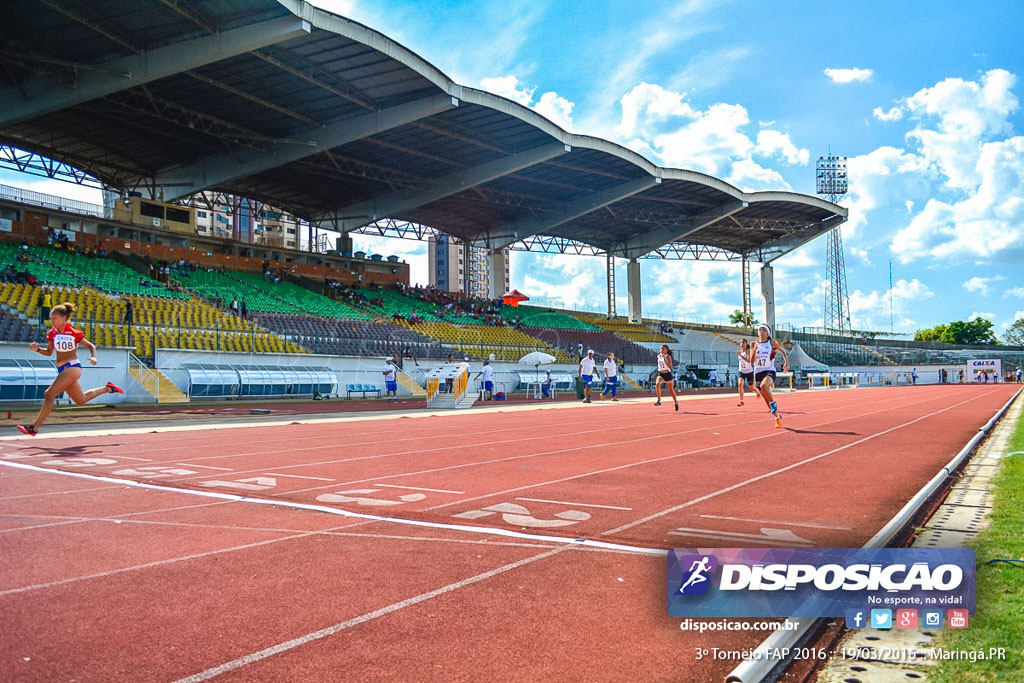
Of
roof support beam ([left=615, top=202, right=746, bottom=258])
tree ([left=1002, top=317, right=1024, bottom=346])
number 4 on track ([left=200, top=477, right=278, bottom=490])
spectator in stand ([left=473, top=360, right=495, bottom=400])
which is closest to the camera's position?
number 4 on track ([left=200, top=477, right=278, bottom=490])

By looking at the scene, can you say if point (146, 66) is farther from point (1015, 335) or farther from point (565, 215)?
point (1015, 335)

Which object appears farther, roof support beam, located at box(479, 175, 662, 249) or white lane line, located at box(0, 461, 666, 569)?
roof support beam, located at box(479, 175, 662, 249)

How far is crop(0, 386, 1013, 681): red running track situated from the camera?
10.3 ft

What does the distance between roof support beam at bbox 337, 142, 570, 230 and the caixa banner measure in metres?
40.3

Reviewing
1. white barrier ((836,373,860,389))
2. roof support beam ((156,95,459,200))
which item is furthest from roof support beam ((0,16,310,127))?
white barrier ((836,373,860,389))

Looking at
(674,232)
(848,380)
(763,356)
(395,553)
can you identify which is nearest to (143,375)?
(763,356)

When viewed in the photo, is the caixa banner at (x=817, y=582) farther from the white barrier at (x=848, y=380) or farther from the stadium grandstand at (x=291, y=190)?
the white barrier at (x=848, y=380)

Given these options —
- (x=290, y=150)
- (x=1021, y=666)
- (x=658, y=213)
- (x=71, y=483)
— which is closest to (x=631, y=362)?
(x=658, y=213)

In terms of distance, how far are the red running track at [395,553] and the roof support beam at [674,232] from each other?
2035 inches

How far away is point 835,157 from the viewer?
8881 cm

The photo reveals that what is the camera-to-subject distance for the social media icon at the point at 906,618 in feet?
10.9

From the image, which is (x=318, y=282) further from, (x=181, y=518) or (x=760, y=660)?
(x=760, y=660)

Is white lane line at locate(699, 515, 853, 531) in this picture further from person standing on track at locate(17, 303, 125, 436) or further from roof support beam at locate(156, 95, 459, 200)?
roof support beam at locate(156, 95, 459, 200)

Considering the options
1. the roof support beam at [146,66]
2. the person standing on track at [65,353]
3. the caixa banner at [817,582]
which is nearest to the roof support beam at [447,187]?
the roof support beam at [146,66]
